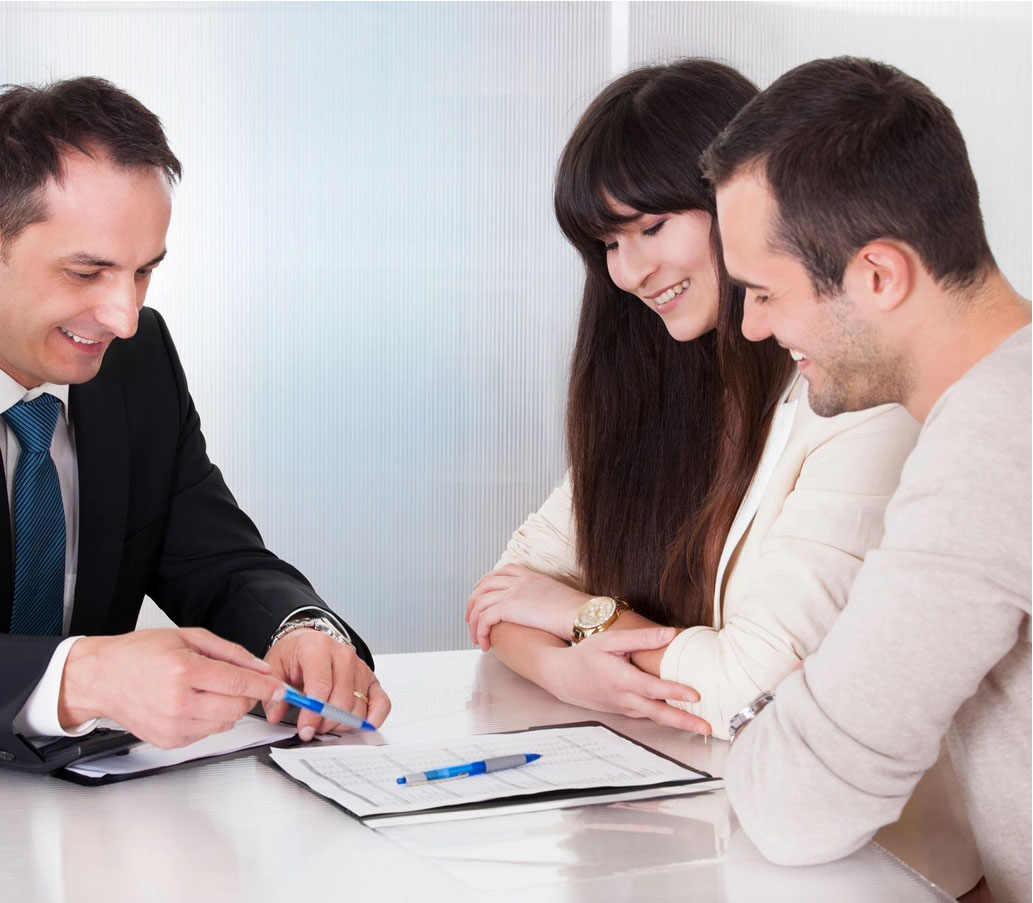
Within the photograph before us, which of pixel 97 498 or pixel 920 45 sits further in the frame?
pixel 920 45

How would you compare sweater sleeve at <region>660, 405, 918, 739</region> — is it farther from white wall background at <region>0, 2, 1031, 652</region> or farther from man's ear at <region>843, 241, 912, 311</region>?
white wall background at <region>0, 2, 1031, 652</region>

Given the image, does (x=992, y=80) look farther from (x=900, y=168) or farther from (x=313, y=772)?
(x=313, y=772)

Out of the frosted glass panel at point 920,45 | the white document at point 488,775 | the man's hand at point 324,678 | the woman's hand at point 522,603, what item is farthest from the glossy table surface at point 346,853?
the frosted glass panel at point 920,45

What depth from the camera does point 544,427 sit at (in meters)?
3.98

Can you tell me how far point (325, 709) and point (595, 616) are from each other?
451 millimetres

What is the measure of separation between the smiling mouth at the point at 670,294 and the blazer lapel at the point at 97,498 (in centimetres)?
85

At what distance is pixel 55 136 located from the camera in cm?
171

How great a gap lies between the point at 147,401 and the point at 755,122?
118cm

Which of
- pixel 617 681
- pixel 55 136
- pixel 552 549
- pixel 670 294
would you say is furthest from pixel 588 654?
pixel 55 136

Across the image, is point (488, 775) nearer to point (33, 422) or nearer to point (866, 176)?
point (866, 176)

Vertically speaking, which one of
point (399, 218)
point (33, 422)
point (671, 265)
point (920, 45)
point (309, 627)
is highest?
point (920, 45)

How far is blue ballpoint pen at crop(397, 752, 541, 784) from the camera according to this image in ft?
4.17

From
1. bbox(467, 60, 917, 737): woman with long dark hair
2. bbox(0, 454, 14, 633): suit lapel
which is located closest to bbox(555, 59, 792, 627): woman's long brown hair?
bbox(467, 60, 917, 737): woman with long dark hair

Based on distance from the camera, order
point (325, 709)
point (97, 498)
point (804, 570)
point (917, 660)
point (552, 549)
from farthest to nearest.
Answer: point (552, 549), point (97, 498), point (804, 570), point (325, 709), point (917, 660)
